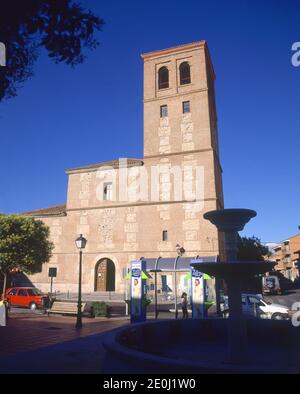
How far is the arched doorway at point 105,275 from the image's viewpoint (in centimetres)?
3086

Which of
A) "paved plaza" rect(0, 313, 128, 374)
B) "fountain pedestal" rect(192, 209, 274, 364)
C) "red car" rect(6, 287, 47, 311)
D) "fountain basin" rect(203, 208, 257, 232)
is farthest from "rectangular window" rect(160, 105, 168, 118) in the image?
"fountain pedestal" rect(192, 209, 274, 364)

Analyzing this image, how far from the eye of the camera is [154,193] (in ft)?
102

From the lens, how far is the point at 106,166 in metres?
33.6

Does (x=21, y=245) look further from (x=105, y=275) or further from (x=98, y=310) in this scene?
(x=98, y=310)

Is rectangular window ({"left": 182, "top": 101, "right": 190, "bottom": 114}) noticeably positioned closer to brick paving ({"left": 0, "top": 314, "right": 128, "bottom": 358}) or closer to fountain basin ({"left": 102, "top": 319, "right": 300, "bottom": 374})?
brick paving ({"left": 0, "top": 314, "right": 128, "bottom": 358})

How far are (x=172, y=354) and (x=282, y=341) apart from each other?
3.28 m

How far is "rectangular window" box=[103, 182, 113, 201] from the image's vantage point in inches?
1298

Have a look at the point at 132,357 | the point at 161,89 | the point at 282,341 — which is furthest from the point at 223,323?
the point at 161,89

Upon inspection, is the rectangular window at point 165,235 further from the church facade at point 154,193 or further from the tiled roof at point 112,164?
the tiled roof at point 112,164
